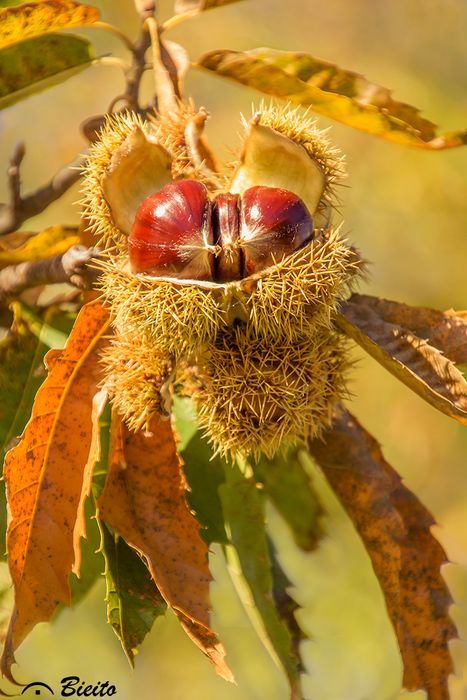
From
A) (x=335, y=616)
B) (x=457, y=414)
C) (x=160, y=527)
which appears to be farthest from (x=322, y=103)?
(x=335, y=616)

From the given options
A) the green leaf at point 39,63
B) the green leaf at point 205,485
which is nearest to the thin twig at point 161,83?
the green leaf at point 39,63

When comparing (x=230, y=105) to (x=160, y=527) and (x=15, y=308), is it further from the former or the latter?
(x=160, y=527)

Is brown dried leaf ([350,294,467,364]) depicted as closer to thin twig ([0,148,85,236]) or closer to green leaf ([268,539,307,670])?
green leaf ([268,539,307,670])

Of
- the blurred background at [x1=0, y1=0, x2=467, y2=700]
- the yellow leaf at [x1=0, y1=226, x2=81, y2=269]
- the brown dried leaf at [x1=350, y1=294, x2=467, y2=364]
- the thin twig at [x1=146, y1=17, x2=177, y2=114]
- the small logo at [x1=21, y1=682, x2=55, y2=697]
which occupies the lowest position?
the small logo at [x1=21, y1=682, x2=55, y2=697]

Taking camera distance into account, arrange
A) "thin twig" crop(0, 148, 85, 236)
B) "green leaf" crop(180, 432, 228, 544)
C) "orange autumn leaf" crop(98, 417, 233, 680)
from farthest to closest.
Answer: "thin twig" crop(0, 148, 85, 236) < "green leaf" crop(180, 432, 228, 544) < "orange autumn leaf" crop(98, 417, 233, 680)

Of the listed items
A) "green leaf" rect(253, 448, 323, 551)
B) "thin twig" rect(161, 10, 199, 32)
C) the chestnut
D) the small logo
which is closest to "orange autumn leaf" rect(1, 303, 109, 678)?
the chestnut

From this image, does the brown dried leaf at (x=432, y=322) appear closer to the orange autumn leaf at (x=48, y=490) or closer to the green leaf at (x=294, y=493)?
the green leaf at (x=294, y=493)
